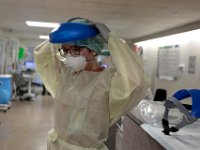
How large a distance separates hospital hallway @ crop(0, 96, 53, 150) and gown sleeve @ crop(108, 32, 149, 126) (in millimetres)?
3122

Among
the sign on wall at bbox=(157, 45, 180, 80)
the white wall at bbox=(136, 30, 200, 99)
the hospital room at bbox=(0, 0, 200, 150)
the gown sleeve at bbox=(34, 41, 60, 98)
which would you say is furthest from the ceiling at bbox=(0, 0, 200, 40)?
the gown sleeve at bbox=(34, 41, 60, 98)

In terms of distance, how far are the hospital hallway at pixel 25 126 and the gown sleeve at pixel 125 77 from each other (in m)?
3.12

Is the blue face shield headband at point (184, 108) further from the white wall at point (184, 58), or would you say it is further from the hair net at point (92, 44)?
the white wall at point (184, 58)

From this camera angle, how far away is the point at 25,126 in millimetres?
5406

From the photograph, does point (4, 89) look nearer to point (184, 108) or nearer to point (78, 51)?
point (78, 51)

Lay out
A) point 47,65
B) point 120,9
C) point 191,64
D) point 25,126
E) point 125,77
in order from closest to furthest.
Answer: point 125,77 → point 47,65 → point 120,9 → point 191,64 → point 25,126

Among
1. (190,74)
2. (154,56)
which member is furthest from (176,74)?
(154,56)

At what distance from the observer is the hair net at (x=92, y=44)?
4.66 feet

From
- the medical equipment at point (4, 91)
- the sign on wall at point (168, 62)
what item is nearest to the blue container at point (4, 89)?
the medical equipment at point (4, 91)

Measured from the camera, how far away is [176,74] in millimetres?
5871

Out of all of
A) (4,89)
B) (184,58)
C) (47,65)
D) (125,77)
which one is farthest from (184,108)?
(4,89)

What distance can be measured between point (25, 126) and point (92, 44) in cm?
440

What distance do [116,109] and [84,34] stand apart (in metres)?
0.44

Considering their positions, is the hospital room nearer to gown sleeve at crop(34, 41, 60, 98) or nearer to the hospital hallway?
gown sleeve at crop(34, 41, 60, 98)
